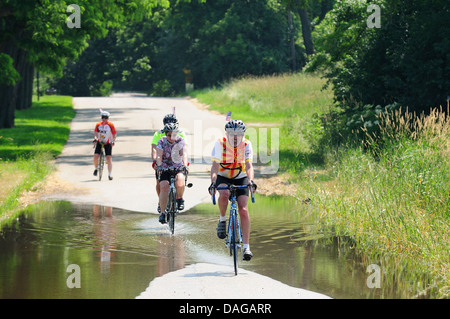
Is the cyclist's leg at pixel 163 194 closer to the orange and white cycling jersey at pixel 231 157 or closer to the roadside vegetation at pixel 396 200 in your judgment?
the roadside vegetation at pixel 396 200

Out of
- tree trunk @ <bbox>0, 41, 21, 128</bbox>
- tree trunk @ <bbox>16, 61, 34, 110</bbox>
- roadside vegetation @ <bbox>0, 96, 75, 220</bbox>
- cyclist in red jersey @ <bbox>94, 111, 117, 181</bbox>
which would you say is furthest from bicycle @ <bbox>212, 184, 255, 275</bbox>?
tree trunk @ <bbox>16, 61, 34, 110</bbox>

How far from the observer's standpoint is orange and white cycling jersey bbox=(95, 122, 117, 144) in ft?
62.1

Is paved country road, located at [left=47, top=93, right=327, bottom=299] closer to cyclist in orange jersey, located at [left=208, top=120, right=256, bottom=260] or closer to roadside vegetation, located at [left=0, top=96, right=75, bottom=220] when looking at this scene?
roadside vegetation, located at [left=0, top=96, right=75, bottom=220]

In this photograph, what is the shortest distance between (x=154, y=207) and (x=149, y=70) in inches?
2389

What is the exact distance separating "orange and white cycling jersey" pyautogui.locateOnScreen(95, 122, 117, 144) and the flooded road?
407 cm

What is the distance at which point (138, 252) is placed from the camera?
10.9 metres

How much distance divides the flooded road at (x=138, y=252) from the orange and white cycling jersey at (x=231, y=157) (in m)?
1.26

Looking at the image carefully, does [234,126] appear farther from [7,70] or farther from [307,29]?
[307,29]

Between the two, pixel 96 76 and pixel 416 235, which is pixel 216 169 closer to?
pixel 416 235

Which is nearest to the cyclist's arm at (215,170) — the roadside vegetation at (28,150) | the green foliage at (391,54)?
the roadside vegetation at (28,150)

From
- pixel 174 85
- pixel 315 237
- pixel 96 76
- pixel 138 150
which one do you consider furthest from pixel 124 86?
pixel 315 237

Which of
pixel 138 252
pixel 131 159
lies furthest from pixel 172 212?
pixel 131 159

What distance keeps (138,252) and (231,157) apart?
2.14 meters

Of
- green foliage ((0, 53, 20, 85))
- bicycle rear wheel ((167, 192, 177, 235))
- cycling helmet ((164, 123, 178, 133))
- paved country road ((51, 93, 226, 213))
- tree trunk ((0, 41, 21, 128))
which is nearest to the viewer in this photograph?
cycling helmet ((164, 123, 178, 133))
